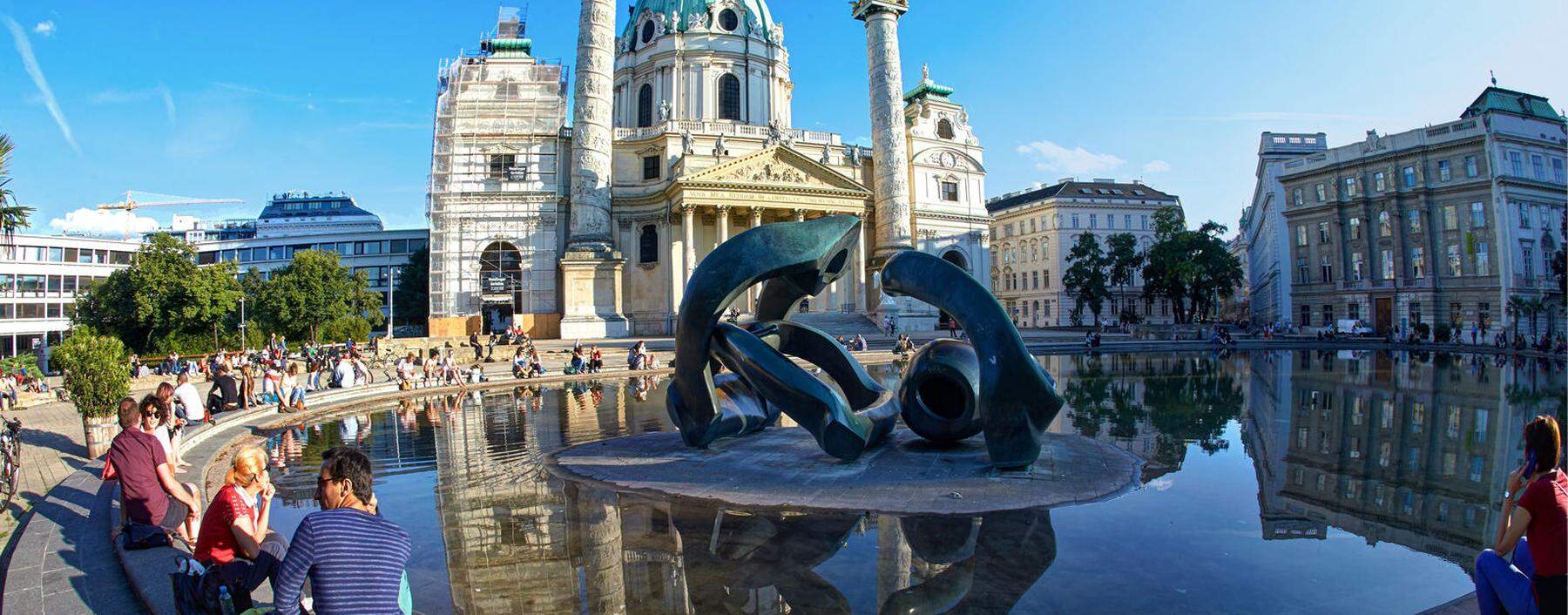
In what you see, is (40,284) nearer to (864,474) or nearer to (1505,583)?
(864,474)

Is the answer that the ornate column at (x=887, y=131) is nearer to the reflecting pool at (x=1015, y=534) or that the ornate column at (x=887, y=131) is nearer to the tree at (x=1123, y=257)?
the tree at (x=1123, y=257)

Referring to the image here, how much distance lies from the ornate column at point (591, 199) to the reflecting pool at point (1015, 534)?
95.7ft

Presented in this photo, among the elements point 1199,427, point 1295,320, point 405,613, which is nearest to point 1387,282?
point 1295,320

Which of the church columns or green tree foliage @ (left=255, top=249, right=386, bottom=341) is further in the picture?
green tree foliage @ (left=255, top=249, right=386, bottom=341)

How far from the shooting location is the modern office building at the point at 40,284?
199 ft

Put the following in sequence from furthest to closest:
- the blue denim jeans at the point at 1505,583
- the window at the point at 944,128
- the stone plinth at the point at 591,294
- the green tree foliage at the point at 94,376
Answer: the window at the point at 944,128, the stone plinth at the point at 591,294, the green tree foliage at the point at 94,376, the blue denim jeans at the point at 1505,583

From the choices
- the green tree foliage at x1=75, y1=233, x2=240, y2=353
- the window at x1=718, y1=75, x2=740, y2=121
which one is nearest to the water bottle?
the green tree foliage at x1=75, y1=233, x2=240, y2=353

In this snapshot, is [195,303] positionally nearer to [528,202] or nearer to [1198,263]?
[528,202]

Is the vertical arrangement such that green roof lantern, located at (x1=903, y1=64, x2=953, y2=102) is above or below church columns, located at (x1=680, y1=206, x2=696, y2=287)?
above

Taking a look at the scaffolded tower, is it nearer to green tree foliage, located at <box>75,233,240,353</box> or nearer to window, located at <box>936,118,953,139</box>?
green tree foliage, located at <box>75,233,240,353</box>

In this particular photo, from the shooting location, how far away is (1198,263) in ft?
164

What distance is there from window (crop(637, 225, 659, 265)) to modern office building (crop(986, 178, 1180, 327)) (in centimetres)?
3418

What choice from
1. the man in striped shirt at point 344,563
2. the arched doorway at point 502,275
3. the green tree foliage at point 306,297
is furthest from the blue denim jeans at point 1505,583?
the green tree foliage at point 306,297

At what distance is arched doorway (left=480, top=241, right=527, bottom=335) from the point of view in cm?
4641
